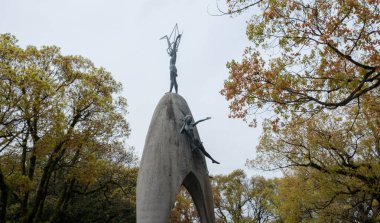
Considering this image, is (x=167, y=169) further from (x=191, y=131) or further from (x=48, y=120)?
(x=48, y=120)

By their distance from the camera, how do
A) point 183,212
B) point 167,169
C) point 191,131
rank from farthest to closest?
point 183,212, point 191,131, point 167,169

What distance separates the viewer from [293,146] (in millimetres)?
14719

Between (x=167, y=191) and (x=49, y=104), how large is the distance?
587cm

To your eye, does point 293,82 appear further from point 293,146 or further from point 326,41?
point 293,146

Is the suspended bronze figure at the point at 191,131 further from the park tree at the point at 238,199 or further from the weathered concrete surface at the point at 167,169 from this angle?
the park tree at the point at 238,199

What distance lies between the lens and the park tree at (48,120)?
12.1 meters

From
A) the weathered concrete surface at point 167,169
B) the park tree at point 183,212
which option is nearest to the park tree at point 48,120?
the weathered concrete surface at point 167,169

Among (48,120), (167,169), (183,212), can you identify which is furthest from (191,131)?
(183,212)

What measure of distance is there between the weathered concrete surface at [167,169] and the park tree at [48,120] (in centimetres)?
441

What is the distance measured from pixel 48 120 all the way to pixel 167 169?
18.9 ft

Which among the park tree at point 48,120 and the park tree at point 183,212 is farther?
the park tree at point 183,212

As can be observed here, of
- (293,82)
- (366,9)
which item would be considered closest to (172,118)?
(293,82)

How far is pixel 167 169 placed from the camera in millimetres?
10109

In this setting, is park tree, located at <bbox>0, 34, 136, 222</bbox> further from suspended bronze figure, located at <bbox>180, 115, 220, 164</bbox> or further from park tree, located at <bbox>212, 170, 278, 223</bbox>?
park tree, located at <bbox>212, 170, 278, 223</bbox>
